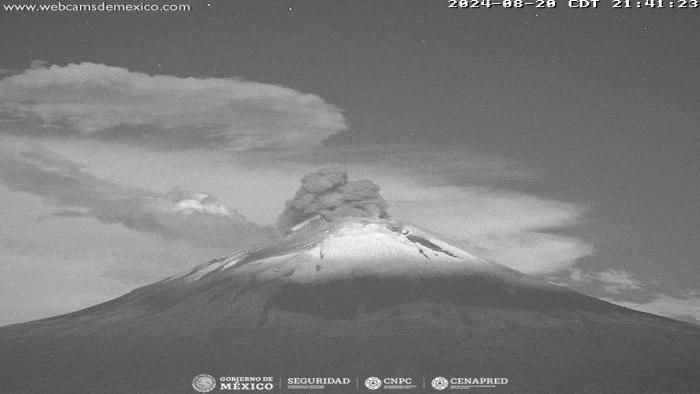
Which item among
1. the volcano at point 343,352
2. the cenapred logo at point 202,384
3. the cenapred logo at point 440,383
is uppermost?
the volcano at point 343,352

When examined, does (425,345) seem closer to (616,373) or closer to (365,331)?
(365,331)

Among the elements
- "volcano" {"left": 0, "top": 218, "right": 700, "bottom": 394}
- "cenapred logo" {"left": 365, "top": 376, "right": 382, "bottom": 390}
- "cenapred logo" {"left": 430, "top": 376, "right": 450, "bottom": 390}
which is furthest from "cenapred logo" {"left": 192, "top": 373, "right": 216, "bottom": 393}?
"cenapred logo" {"left": 430, "top": 376, "right": 450, "bottom": 390}

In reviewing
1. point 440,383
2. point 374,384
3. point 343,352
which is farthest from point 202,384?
point 343,352

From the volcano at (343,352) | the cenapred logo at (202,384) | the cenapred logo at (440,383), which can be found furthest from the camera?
the volcano at (343,352)

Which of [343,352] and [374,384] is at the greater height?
[343,352]

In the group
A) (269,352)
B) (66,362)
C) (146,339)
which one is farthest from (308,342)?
(66,362)

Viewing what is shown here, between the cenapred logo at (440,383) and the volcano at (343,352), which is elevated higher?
the volcano at (343,352)

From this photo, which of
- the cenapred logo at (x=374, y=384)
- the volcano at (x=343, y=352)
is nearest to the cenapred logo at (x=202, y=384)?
the volcano at (x=343, y=352)

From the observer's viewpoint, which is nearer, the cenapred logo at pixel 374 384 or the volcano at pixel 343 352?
the cenapred logo at pixel 374 384

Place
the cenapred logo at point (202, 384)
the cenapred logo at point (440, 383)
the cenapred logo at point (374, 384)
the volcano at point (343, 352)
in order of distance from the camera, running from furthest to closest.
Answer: the volcano at point (343, 352) < the cenapred logo at point (374, 384) < the cenapred logo at point (440, 383) < the cenapred logo at point (202, 384)

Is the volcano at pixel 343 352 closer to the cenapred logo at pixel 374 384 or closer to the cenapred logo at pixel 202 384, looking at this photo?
the cenapred logo at pixel 374 384

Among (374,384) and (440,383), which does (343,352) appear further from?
(440,383)
